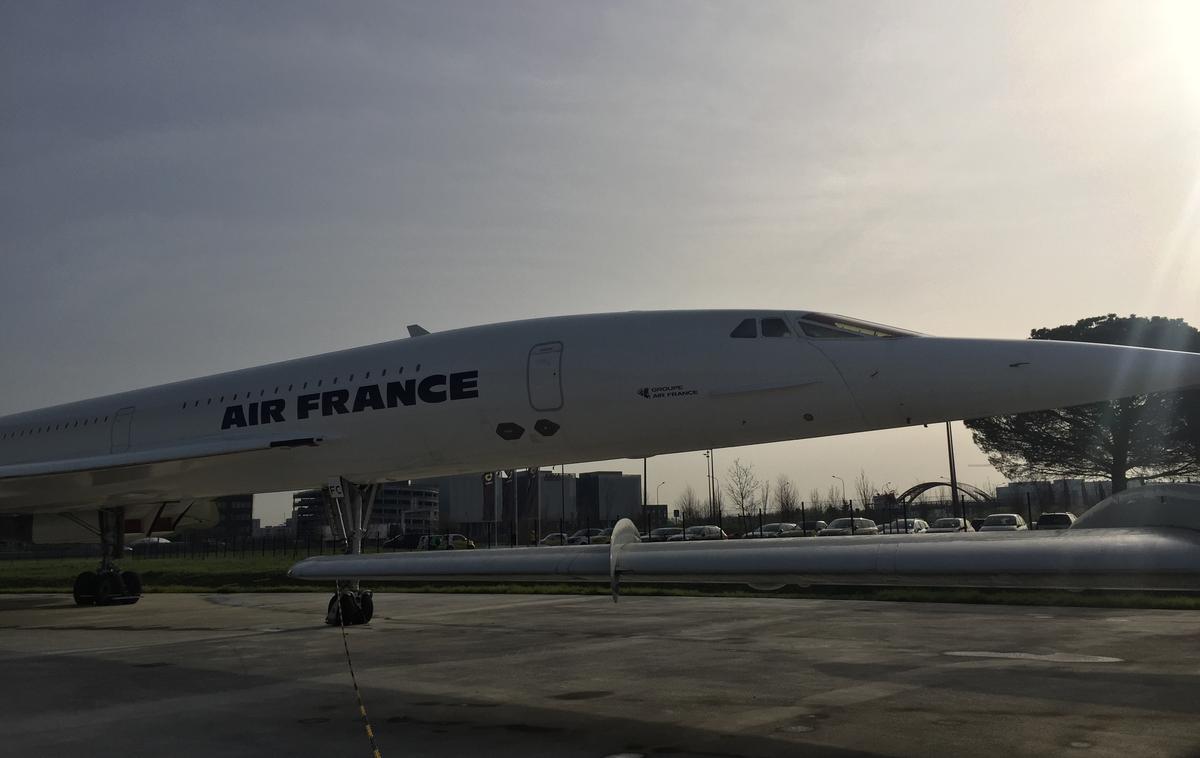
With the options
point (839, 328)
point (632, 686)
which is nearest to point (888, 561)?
point (632, 686)

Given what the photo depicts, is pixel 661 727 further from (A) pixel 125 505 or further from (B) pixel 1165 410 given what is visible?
(B) pixel 1165 410

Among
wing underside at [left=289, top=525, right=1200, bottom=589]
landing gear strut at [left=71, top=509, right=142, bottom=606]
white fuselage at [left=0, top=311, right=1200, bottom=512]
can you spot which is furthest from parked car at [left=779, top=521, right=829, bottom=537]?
wing underside at [left=289, top=525, right=1200, bottom=589]

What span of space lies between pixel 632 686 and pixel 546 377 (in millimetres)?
3603

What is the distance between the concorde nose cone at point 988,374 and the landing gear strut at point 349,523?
247 inches

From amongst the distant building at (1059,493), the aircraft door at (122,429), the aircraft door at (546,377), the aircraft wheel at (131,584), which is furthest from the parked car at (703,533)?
the aircraft door at (546,377)

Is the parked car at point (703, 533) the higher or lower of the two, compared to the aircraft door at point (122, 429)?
lower

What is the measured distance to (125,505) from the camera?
16266mm

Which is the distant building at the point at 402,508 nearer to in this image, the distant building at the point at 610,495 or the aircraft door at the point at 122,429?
the distant building at the point at 610,495

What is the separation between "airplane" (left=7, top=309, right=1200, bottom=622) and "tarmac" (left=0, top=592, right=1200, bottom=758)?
1341 millimetres

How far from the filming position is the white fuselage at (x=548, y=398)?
24.3 feet

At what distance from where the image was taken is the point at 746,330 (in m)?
8.93

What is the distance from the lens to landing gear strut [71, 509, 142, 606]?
16969 mm

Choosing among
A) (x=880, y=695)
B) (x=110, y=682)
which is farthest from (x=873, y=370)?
(x=110, y=682)

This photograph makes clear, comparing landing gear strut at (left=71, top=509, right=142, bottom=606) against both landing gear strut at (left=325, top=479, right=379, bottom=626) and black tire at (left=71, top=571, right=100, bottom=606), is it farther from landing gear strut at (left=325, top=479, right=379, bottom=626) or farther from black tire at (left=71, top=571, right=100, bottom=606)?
Result: landing gear strut at (left=325, top=479, right=379, bottom=626)
